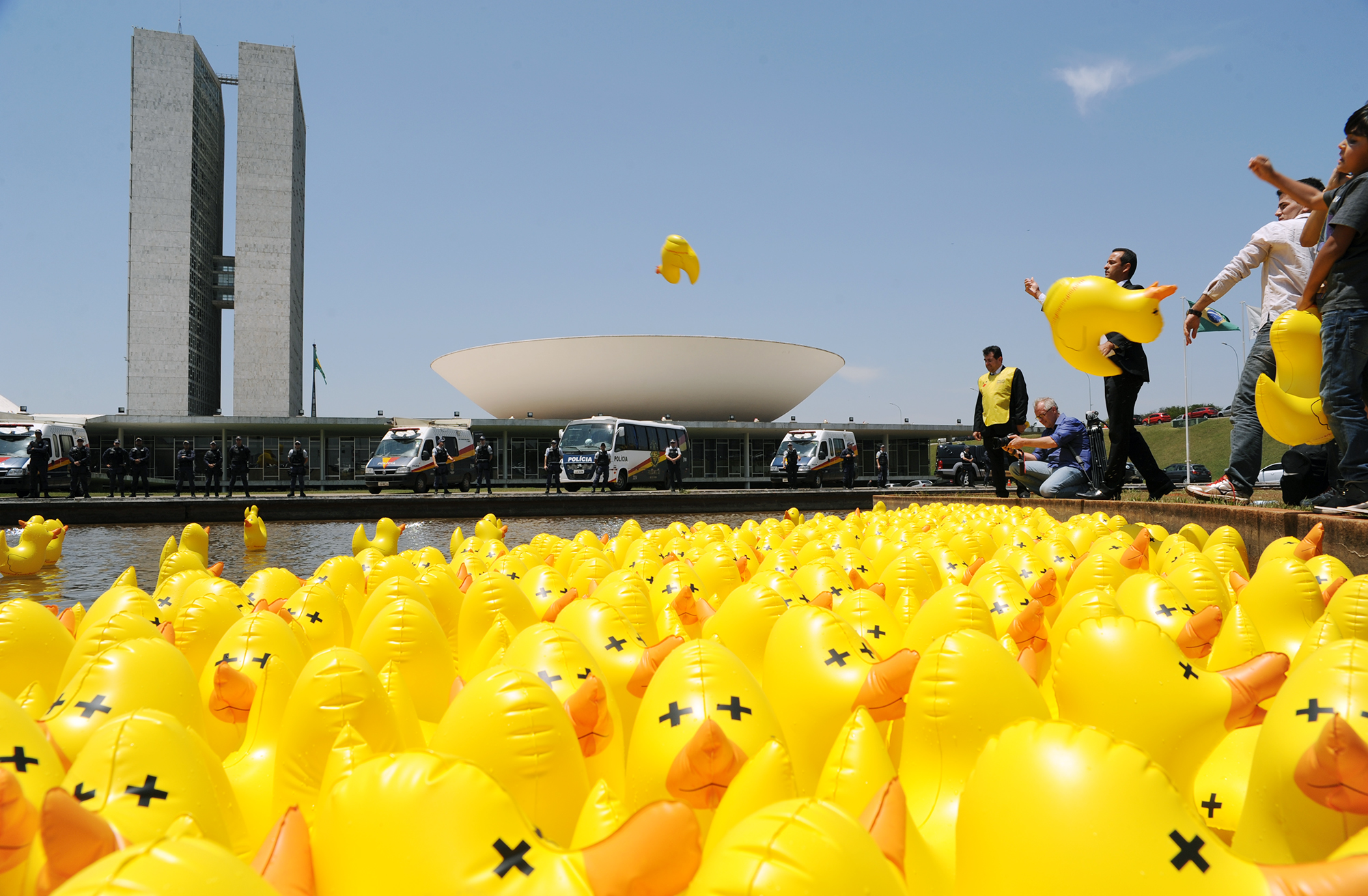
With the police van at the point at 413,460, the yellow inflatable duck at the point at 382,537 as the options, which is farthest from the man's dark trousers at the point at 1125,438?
the police van at the point at 413,460

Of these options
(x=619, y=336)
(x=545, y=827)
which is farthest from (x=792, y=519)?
(x=619, y=336)

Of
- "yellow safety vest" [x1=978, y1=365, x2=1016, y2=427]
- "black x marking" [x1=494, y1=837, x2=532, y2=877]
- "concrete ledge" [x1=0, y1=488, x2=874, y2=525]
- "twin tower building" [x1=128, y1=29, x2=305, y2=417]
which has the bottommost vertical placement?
"concrete ledge" [x1=0, y1=488, x2=874, y2=525]

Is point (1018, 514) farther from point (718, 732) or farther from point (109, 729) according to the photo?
point (109, 729)

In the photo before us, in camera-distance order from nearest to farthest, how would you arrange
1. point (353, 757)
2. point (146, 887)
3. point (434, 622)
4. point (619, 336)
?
1. point (146, 887)
2. point (353, 757)
3. point (434, 622)
4. point (619, 336)

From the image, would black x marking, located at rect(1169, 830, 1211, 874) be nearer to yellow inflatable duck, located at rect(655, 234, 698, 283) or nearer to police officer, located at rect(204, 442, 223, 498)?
yellow inflatable duck, located at rect(655, 234, 698, 283)

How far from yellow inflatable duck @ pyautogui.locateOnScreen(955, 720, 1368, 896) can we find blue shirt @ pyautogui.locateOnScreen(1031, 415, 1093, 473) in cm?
842

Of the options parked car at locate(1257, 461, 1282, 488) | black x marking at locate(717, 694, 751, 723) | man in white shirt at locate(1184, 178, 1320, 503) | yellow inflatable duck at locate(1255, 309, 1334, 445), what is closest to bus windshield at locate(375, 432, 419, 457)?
man in white shirt at locate(1184, 178, 1320, 503)

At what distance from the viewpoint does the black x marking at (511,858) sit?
127 cm

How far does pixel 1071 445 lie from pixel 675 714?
8.30 meters

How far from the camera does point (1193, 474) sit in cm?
4094

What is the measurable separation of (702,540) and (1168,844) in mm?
4565

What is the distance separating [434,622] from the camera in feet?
9.62

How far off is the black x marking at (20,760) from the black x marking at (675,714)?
1.29 m

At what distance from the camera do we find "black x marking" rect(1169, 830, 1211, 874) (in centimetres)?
124
